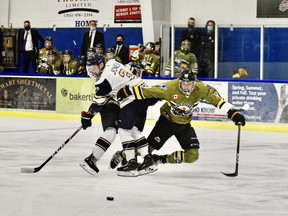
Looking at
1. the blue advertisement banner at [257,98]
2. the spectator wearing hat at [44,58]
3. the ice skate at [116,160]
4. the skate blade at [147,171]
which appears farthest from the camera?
the spectator wearing hat at [44,58]

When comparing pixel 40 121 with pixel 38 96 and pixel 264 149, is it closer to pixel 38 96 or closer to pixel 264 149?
pixel 38 96

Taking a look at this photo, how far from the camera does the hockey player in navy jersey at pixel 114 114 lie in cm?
653

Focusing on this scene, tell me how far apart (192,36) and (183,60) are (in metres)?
0.62

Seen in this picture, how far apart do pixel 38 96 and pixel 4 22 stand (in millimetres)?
4440

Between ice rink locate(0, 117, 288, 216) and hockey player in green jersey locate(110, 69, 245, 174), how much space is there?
0.84 ft

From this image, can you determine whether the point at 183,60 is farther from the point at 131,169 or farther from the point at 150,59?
the point at 131,169

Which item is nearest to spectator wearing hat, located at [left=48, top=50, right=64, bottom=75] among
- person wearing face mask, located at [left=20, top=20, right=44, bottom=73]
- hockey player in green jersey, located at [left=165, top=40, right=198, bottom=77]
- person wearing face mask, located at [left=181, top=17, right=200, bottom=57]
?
person wearing face mask, located at [left=20, top=20, right=44, bottom=73]

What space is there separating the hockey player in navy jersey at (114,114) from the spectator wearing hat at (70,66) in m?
7.15

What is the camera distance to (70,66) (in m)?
13.8

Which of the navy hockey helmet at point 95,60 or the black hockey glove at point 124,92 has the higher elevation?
the navy hockey helmet at point 95,60

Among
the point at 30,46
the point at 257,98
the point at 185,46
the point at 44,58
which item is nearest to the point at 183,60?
the point at 185,46

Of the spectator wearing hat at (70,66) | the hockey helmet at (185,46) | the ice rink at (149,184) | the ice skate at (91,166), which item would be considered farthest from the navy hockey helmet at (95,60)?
the spectator wearing hat at (70,66)

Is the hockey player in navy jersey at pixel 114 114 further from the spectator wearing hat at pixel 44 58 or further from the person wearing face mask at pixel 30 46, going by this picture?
the person wearing face mask at pixel 30 46

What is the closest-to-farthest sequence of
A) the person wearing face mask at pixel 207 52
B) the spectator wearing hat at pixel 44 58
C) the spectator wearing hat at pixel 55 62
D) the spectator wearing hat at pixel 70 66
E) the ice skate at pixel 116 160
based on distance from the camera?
the ice skate at pixel 116 160, the person wearing face mask at pixel 207 52, the spectator wearing hat at pixel 70 66, the spectator wearing hat at pixel 55 62, the spectator wearing hat at pixel 44 58
